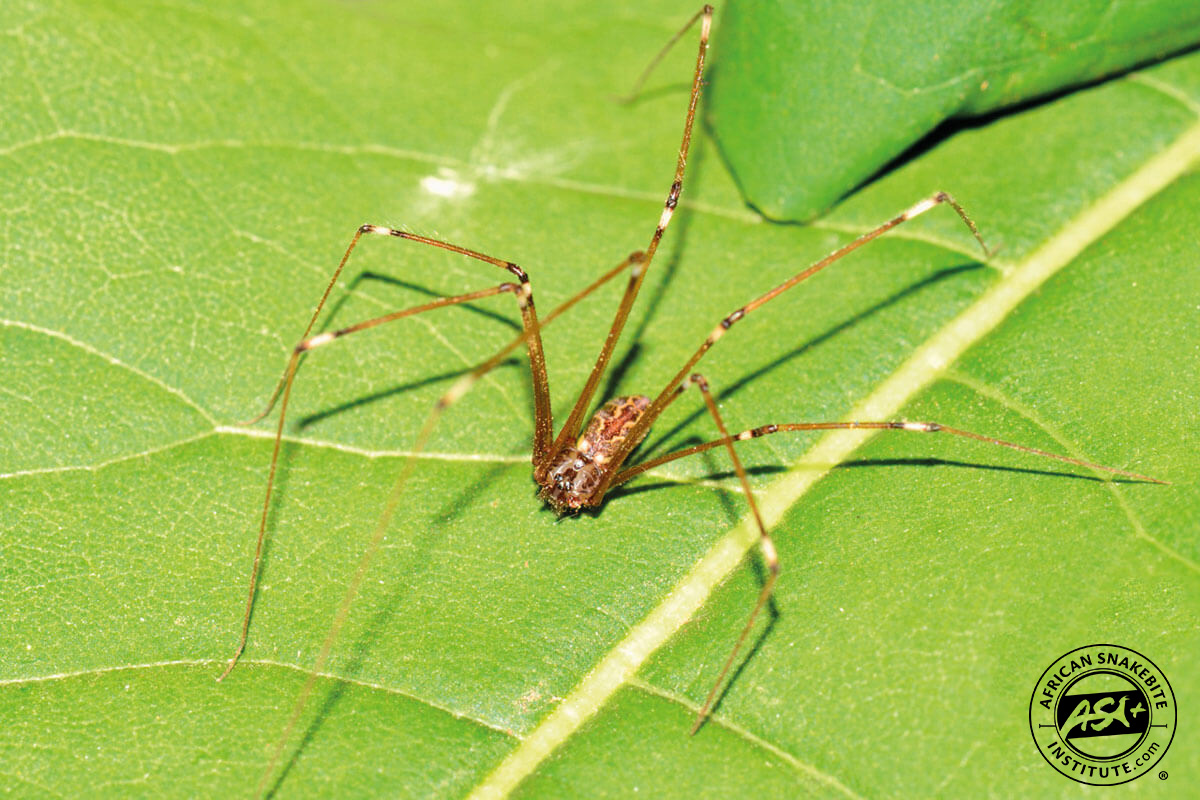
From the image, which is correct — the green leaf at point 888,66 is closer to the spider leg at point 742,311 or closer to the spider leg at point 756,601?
the spider leg at point 742,311

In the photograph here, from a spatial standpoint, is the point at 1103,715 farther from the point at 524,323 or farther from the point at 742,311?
the point at 524,323

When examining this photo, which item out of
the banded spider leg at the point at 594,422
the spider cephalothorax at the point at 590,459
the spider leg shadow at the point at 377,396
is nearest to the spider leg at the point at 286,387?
the banded spider leg at the point at 594,422

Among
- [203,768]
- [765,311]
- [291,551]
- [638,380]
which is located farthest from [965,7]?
[203,768]

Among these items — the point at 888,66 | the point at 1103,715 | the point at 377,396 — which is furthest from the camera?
the point at 377,396

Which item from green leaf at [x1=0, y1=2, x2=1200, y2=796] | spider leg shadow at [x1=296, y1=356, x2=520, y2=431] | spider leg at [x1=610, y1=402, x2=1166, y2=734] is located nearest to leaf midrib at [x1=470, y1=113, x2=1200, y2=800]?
green leaf at [x1=0, y1=2, x2=1200, y2=796]

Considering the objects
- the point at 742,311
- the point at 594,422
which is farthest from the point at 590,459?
the point at 742,311

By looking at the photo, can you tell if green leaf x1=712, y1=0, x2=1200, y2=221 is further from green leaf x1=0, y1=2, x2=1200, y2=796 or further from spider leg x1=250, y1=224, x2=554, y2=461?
spider leg x1=250, y1=224, x2=554, y2=461
